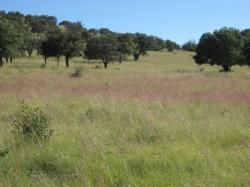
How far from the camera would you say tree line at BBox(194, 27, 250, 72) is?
4966 centimetres

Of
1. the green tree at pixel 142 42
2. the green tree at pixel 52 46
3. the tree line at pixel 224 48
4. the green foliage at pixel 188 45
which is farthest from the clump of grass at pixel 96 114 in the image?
the green foliage at pixel 188 45

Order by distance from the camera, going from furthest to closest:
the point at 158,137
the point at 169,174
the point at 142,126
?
1. the point at 142,126
2. the point at 158,137
3. the point at 169,174

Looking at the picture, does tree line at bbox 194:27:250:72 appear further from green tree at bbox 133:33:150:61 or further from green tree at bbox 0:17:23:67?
green tree at bbox 133:33:150:61

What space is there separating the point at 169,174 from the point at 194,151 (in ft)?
3.52

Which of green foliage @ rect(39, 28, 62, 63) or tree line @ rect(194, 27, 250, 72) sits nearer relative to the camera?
tree line @ rect(194, 27, 250, 72)

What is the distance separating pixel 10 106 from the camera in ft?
42.8

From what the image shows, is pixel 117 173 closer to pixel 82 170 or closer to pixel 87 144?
pixel 82 170

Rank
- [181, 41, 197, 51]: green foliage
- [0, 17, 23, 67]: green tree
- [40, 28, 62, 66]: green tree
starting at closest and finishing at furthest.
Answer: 1. [0, 17, 23, 67]: green tree
2. [40, 28, 62, 66]: green tree
3. [181, 41, 197, 51]: green foliage

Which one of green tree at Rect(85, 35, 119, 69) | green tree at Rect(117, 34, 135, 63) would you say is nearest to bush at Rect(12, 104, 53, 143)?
green tree at Rect(85, 35, 119, 69)

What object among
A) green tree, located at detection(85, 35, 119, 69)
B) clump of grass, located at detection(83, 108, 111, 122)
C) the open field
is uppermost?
green tree, located at detection(85, 35, 119, 69)

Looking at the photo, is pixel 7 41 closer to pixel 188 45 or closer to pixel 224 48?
pixel 224 48

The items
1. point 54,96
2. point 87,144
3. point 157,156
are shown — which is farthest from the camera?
point 54,96

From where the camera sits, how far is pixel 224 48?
49906 mm

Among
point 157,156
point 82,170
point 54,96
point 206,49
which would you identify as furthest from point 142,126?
point 206,49
